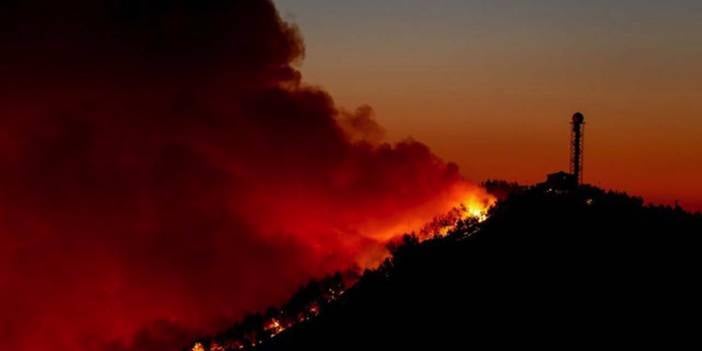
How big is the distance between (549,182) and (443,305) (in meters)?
20.9

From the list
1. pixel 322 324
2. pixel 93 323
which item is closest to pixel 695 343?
pixel 322 324

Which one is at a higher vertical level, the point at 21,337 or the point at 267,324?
the point at 21,337

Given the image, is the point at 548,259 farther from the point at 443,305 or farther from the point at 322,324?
the point at 322,324

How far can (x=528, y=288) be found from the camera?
56469 mm

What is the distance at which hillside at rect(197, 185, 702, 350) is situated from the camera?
52.2 m

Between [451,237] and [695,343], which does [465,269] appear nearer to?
[451,237]

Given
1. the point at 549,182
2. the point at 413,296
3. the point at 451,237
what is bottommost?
the point at 413,296

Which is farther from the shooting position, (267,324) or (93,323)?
(93,323)

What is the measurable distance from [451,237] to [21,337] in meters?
48.4

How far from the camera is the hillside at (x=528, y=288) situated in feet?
171

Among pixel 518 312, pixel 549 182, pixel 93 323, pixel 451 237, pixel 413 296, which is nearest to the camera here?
pixel 518 312

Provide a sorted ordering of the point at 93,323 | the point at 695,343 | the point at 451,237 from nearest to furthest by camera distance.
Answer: the point at 695,343
the point at 451,237
the point at 93,323

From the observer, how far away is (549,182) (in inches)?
2921

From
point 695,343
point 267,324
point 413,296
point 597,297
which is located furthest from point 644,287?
point 267,324
